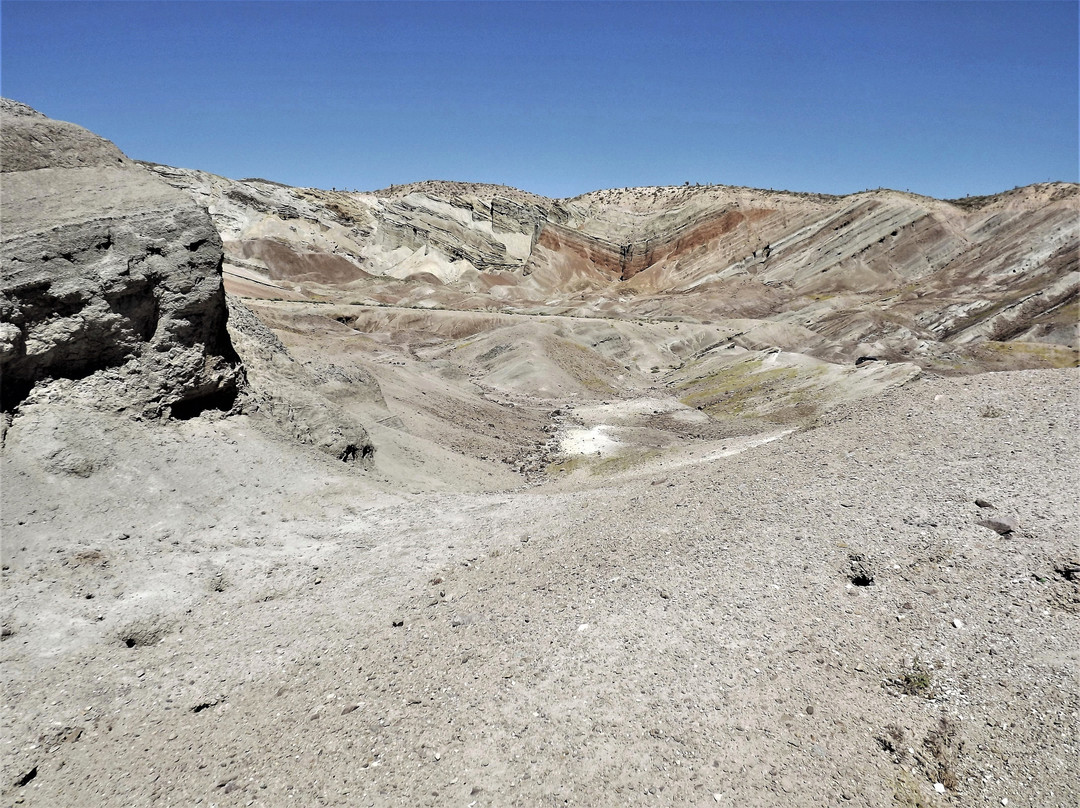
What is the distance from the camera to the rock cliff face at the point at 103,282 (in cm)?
1043

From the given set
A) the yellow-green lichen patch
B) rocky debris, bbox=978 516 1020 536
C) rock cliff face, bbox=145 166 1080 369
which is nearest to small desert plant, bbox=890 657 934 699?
rocky debris, bbox=978 516 1020 536

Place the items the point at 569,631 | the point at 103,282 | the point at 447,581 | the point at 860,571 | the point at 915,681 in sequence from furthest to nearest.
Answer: the point at 103,282 → the point at 447,581 → the point at 860,571 → the point at 569,631 → the point at 915,681

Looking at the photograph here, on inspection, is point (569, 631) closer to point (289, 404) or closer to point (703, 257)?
point (289, 404)

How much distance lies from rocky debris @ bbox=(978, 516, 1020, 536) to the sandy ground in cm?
11

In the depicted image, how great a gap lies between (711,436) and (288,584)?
57.7 feet

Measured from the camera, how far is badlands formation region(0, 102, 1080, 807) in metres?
5.55

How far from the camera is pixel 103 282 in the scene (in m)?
11.1

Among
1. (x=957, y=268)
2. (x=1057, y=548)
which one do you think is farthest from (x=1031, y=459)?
(x=957, y=268)

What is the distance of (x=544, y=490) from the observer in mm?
15930

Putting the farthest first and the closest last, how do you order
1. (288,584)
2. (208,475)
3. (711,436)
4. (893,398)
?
(711,436) → (893,398) → (208,475) → (288,584)

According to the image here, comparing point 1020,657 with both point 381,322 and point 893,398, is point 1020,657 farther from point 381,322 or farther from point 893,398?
point 381,322

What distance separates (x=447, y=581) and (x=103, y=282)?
8.11 metres

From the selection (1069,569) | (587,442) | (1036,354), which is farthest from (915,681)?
(1036,354)

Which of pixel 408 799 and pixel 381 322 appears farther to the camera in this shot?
pixel 381 322
